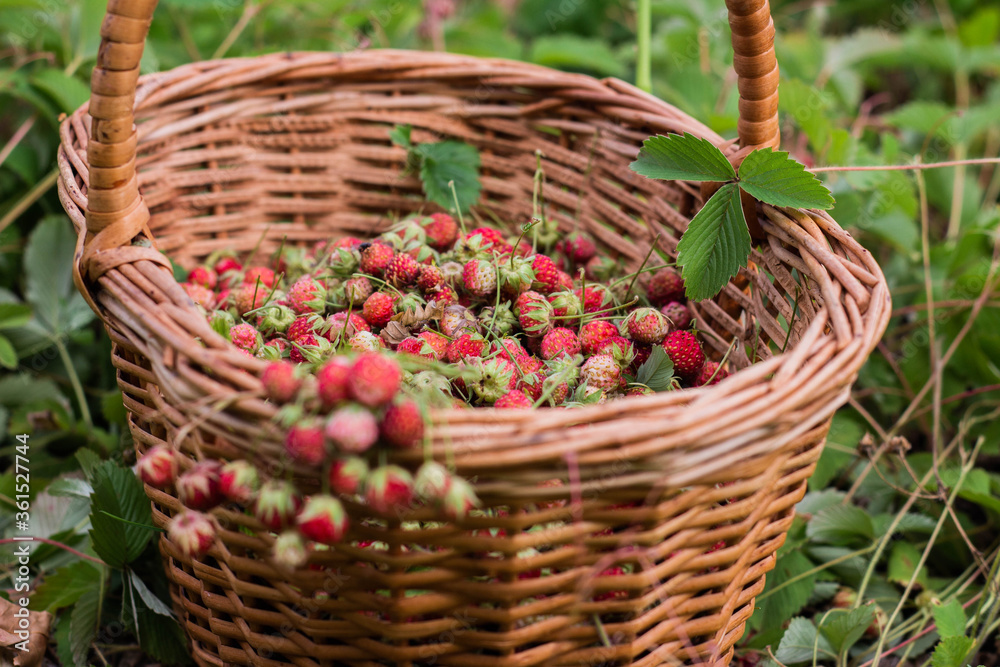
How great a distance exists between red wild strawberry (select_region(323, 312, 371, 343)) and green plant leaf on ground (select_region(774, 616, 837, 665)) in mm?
676

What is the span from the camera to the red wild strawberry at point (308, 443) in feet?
1.87

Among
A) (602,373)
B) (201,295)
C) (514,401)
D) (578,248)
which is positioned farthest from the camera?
(578,248)

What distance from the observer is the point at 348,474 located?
56 cm

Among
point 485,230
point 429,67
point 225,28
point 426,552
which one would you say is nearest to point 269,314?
point 485,230

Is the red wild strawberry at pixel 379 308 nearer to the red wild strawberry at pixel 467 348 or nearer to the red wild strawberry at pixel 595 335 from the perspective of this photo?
the red wild strawberry at pixel 467 348

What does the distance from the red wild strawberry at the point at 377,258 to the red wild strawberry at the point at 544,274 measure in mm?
195

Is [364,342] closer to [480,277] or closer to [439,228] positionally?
[480,277]

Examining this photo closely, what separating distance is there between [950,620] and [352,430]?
2.70ft

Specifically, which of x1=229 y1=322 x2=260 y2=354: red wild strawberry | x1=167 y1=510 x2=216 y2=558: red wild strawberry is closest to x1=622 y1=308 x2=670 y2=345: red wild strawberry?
x1=229 y1=322 x2=260 y2=354: red wild strawberry

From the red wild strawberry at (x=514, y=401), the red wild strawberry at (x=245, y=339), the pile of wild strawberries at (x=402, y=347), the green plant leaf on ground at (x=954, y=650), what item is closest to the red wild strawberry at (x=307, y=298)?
the pile of wild strawberries at (x=402, y=347)

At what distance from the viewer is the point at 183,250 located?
127cm

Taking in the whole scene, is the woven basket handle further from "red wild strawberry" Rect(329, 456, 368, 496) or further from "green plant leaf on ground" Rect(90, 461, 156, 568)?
"red wild strawberry" Rect(329, 456, 368, 496)

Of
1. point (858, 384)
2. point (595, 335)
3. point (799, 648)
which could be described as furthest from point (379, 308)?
point (858, 384)

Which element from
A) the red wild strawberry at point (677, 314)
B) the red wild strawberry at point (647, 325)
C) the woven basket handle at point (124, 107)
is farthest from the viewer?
the red wild strawberry at point (677, 314)
